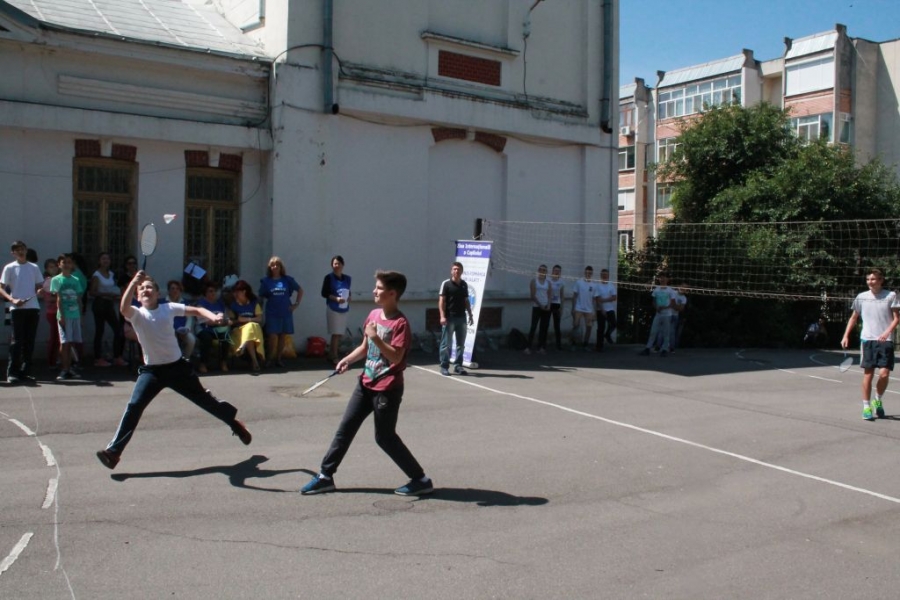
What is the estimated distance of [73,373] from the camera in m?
12.8

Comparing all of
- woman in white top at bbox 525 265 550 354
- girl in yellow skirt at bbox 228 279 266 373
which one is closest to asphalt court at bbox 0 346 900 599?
girl in yellow skirt at bbox 228 279 266 373

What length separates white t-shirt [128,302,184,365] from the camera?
7.98m

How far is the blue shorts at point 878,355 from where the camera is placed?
1187cm

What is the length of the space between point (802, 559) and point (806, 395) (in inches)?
339

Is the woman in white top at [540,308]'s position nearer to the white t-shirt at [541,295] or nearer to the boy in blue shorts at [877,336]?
the white t-shirt at [541,295]

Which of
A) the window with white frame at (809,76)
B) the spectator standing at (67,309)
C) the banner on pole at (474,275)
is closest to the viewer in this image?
the spectator standing at (67,309)

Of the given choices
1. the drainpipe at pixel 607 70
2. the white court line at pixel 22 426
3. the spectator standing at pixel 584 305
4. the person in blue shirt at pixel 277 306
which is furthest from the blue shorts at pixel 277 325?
the drainpipe at pixel 607 70

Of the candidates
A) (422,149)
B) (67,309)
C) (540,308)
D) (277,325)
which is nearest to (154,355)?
(67,309)

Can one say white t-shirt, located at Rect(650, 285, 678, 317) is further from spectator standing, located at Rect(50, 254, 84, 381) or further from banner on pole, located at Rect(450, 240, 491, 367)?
spectator standing, located at Rect(50, 254, 84, 381)

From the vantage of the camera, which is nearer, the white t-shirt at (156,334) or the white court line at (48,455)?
the white t-shirt at (156,334)

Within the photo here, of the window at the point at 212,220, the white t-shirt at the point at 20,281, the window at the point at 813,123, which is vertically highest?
the window at the point at 813,123

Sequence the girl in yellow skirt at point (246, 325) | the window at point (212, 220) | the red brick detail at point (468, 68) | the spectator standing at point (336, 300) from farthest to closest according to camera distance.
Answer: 1. the red brick detail at point (468, 68)
2. the window at point (212, 220)
3. the spectator standing at point (336, 300)
4. the girl in yellow skirt at point (246, 325)

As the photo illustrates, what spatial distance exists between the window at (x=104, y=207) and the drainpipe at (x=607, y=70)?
420 inches

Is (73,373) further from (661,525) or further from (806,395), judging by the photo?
(806,395)
